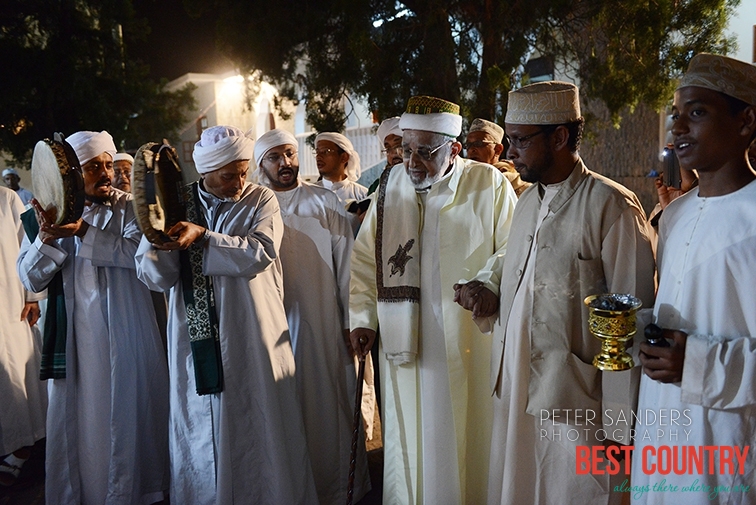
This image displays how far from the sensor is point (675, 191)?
3.64 m

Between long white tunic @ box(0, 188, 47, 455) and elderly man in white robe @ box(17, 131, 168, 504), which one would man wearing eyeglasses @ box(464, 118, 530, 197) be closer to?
elderly man in white robe @ box(17, 131, 168, 504)

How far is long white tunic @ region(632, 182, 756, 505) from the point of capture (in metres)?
1.93

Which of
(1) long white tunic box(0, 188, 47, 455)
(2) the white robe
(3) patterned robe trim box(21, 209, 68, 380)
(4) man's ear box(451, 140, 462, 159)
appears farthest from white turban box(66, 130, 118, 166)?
(4) man's ear box(451, 140, 462, 159)

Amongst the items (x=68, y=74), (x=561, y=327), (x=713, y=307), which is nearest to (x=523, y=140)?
(x=561, y=327)

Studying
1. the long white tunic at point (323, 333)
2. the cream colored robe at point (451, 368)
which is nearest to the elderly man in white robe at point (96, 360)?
the long white tunic at point (323, 333)

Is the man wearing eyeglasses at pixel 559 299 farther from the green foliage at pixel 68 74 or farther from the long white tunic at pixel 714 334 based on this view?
the green foliage at pixel 68 74

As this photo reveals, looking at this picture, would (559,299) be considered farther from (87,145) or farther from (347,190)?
(347,190)

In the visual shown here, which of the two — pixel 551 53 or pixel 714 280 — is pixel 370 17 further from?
pixel 714 280

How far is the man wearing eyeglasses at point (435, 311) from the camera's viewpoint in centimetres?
338

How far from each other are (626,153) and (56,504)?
8.65 metres

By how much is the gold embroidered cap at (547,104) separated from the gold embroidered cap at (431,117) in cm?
81

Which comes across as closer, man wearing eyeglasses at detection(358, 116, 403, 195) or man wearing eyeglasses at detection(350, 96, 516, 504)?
man wearing eyeglasses at detection(350, 96, 516, 504)

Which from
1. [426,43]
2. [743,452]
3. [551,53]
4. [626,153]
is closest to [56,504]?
[743,452]

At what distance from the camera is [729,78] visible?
6.61 feet
